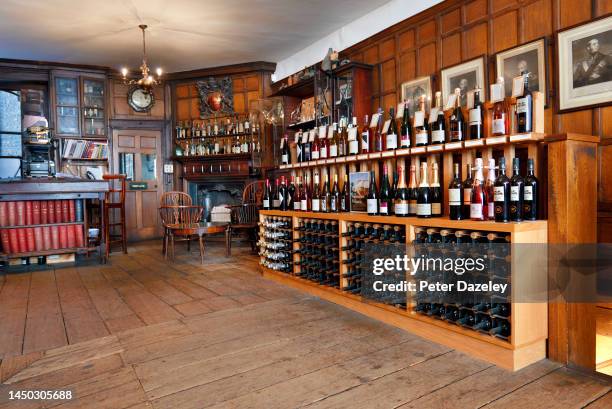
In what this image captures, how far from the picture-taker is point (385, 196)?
8.52 feet

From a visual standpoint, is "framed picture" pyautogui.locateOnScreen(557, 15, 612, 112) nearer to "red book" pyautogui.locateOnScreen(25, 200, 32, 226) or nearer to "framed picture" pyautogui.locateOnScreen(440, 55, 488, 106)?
"framed picture" pyautogui.locateOnScreen(440, 55, 488, 106)

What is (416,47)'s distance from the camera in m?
4.09

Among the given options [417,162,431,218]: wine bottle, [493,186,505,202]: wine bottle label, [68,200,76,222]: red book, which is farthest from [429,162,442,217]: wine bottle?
[68,200,76,222]: red book

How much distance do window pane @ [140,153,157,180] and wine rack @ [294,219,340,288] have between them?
4.75 m

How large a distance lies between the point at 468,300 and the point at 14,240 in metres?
4.60

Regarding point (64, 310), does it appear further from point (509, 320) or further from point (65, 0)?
point (65, 0)

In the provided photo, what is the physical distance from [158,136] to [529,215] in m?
6.49

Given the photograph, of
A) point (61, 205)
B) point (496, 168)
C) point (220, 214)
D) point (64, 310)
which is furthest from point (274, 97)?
point (496, 168)

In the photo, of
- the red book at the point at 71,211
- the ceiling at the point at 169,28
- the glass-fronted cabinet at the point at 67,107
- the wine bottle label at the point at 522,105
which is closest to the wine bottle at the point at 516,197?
the wine bottle label at the point at 522,105

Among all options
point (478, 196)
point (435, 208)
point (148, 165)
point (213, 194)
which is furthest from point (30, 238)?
point (478, 196)

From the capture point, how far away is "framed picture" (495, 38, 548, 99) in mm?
2992

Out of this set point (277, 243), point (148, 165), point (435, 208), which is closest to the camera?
point (435, 208)

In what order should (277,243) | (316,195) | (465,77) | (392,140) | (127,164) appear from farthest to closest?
(127,164) → (465,77) → (277,243) → (316,195) → (392,140)

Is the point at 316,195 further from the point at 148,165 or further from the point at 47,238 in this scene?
the point at 148,165
